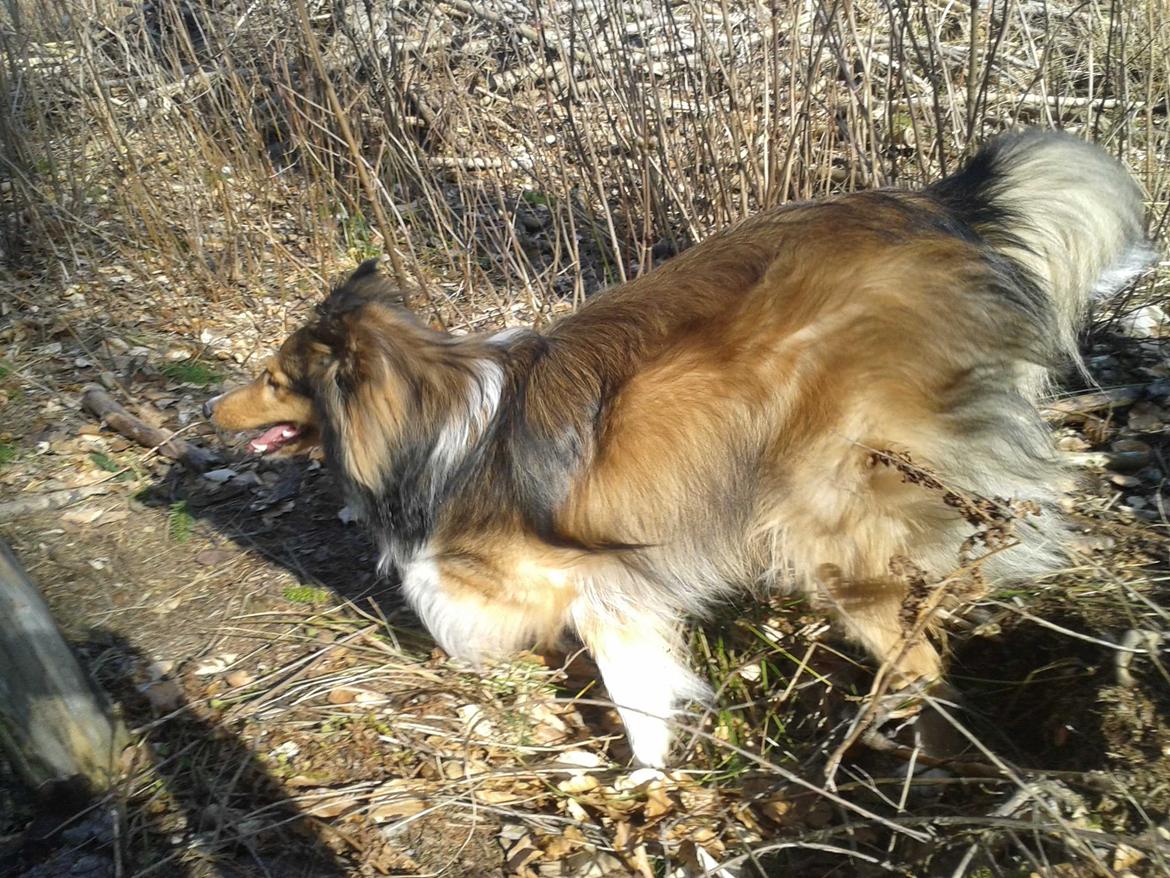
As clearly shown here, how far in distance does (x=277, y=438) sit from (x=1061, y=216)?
118 inches

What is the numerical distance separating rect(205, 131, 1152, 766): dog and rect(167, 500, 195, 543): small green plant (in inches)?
52.1

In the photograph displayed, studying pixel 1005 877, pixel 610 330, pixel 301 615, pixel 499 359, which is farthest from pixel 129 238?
pixel 1005 877

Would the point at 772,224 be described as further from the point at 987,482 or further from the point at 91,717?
the point at 91,717

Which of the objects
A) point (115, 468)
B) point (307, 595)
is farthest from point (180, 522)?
point (307, 595)

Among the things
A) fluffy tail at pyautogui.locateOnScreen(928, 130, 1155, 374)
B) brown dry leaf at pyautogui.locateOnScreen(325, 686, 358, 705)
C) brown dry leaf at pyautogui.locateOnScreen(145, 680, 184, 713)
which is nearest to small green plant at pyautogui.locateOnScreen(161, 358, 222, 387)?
brown dry leaf at pyautogui.locateOnScreen(145, 680, 184, 713)

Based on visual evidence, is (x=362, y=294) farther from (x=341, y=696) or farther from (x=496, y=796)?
(x=496, y=796)

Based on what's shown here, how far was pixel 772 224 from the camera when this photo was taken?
3.31 metres

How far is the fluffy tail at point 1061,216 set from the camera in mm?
3051

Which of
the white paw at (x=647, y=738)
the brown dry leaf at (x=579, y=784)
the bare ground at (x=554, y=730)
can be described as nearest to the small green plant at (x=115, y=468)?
the bare ground at (x=554, y=730)

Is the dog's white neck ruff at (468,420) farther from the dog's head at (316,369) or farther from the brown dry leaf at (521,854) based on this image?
the brown dry leaf at (521,854)

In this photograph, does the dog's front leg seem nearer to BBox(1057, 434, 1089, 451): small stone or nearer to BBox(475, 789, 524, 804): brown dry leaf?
BBox(475, 789, 524, 804): brown dry leaf

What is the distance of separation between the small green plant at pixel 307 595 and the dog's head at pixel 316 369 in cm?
73

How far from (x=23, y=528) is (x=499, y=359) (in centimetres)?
267

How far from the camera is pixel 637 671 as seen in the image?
3.38 meters
